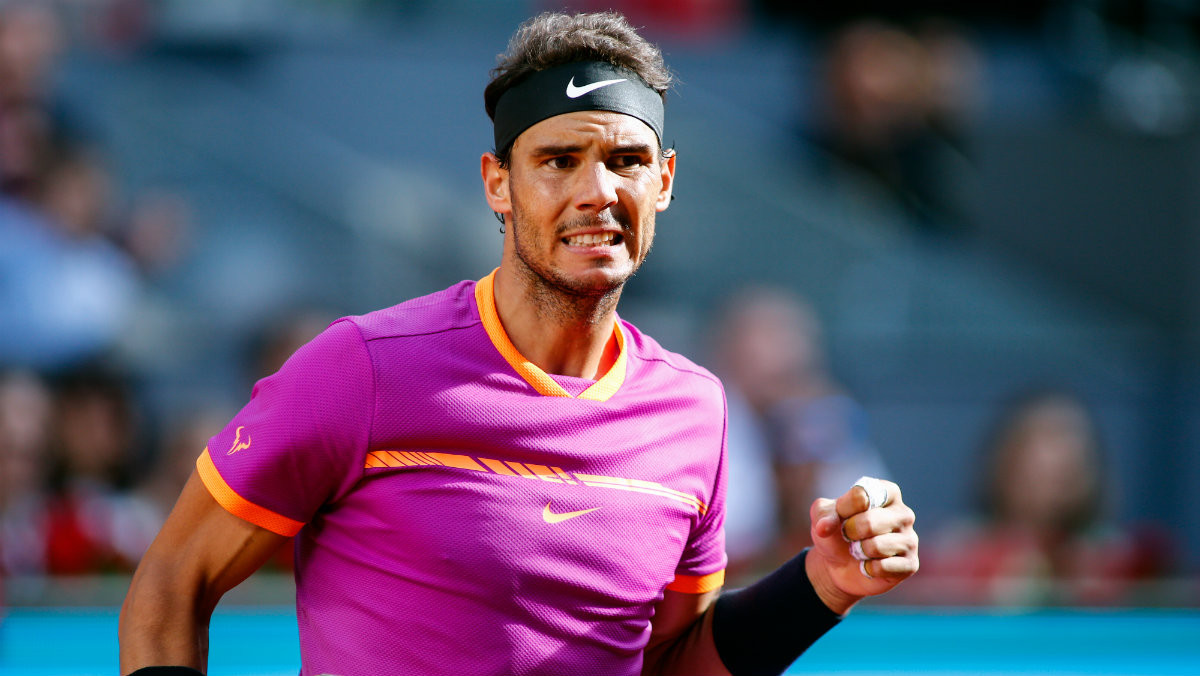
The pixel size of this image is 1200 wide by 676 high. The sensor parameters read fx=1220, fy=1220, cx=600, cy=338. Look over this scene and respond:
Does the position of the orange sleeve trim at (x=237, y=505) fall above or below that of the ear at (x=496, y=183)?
below

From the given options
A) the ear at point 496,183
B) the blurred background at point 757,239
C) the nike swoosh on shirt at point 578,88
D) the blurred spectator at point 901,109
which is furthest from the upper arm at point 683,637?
the blurred spectator at point 901,109

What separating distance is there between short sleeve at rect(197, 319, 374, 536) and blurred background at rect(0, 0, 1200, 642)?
266 cm

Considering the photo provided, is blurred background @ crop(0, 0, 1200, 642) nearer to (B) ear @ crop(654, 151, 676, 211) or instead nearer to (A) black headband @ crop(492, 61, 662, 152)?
(B) ear @ crop(654, 151, 676, 211)

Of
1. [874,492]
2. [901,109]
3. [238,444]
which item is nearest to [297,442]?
[238,444]

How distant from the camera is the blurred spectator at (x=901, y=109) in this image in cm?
611

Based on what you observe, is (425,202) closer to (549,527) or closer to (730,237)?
(730,237)

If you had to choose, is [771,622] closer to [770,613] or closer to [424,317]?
[770,613]

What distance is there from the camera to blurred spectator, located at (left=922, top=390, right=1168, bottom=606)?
460 cm

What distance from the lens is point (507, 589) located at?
1.97m

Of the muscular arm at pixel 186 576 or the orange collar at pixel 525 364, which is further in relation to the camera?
the orange collar at pixel 525 364

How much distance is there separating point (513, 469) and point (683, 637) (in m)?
0.59

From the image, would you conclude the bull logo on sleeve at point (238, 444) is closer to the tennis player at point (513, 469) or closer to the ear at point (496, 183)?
the tennis player at point (513, 469)

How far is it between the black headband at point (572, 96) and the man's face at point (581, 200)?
0.06 ft

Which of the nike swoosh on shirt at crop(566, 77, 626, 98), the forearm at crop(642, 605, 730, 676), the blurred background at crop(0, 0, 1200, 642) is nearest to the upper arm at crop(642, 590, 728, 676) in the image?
the forearm at crop(642, 605, 730, 676)
